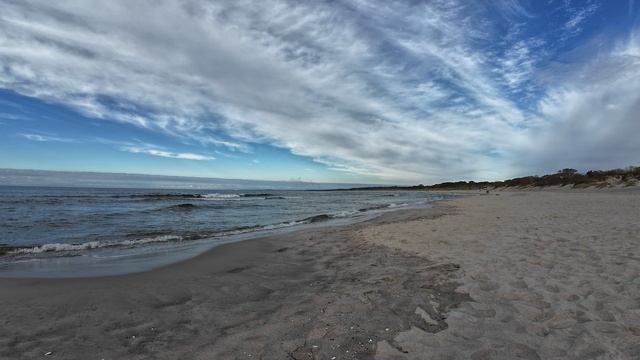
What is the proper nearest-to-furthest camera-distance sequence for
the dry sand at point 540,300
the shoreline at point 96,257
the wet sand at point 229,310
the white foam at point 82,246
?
the dry sand at point 540,300, the wet sand at point 229,310, the shoreline at point 96,257, the white foam at point 82,246

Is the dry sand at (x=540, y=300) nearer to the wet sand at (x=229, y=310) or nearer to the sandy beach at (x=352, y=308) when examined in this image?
the sandy beach at (x=352, y=308)

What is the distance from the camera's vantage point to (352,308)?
489 centimetres

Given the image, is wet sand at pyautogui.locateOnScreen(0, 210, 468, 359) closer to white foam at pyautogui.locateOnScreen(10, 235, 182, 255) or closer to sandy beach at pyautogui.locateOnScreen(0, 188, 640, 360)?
sandy beach at pyautogui.locateOnScreen(0, 188, 640, 360)

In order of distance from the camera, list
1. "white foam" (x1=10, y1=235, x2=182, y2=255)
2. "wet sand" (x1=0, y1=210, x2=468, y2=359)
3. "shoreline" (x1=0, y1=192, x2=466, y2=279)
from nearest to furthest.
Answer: "wet sand" (x1=0, y1=210, x2=468, y2=359) < "shoreline" (x1=0, y1=192, x2=466, y2=279) < "white foam" (x1=10, y1=235, x2=182, y2=255)

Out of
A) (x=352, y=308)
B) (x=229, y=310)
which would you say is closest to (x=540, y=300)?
(x=352, y=308)

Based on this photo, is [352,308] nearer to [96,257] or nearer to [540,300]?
[540,300]

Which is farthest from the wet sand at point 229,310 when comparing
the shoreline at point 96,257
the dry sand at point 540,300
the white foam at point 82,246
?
the white foam at point 82,246

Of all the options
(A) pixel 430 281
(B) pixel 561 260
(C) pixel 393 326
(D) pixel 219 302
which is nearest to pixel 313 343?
(C) pixel 393 326

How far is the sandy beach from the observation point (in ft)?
12.2

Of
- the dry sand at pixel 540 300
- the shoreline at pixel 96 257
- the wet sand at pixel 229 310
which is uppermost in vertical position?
the dry sand at pixel 540 300

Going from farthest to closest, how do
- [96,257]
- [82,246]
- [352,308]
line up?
[82,246]
[96,257]
[352,308]

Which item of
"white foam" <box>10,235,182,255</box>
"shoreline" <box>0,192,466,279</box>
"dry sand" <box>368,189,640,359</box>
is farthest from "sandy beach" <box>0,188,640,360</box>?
"white foam" <box>10,235,182,255</box>

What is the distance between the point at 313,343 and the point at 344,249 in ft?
20.1

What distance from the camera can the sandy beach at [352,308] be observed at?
146 inches
